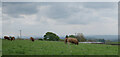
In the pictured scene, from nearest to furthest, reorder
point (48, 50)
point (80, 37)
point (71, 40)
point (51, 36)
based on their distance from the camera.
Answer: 1. point (48, 50)
2. point (71, 40)
3. point (51, 36)
4. point (80, 37)

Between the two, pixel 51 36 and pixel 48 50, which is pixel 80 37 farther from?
pixel 48 50

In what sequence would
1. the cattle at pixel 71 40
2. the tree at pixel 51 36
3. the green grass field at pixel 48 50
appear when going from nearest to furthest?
the green grass field at pixel 48 50 → the cattle at pixel 71 40 → the tree at pixel 51 36

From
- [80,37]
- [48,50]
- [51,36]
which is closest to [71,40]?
[80,37]

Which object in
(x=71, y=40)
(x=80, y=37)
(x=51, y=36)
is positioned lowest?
(x=71, y=40)

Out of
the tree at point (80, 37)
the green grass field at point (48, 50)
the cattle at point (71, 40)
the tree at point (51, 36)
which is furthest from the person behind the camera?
the tree at point (80, 37)

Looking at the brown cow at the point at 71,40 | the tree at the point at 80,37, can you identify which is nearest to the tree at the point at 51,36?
the brown cow at the point at 71,40

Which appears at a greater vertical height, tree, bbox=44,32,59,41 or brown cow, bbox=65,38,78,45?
tree, bbox=44,32,59,41

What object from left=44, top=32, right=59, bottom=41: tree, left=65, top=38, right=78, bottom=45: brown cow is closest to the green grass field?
left=44, top=32, right=59, bottom=41: tree

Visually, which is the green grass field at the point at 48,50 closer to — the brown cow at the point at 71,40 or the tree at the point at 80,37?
the brown cow at the point at 71,40

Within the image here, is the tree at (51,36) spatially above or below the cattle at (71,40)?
above

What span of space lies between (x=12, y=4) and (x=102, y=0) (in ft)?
24.4

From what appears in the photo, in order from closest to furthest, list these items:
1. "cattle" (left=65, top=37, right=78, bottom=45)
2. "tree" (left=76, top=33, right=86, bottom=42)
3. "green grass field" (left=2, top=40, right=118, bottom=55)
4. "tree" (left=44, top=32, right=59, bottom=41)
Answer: "green grass field" (left=2, top=40, right=118, bottom=55)
"cattle" (left=65, top=37, right=78, bottom=45)
"tree" (left=44, top=32, right=59, bottom=41)
"tree" (left=76, top=33, right=86, bottom=42)

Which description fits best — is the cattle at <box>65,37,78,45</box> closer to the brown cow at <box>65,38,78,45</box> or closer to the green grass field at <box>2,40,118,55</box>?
the brown cow at <box>65,38,78,45</box>

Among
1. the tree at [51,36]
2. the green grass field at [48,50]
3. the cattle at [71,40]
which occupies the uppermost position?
the tree at [51,36]
